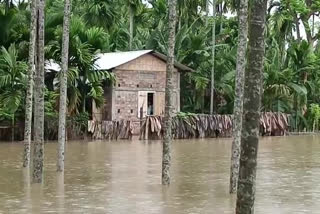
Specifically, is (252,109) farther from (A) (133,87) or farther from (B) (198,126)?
(A) (133,87)

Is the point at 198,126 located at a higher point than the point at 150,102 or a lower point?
lower

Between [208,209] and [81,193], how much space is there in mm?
2715

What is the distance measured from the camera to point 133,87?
104 ft

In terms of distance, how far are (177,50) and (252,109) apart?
30.2 m

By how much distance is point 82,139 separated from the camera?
2741 centimetres

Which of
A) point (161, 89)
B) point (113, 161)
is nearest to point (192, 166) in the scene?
point (113, 161)

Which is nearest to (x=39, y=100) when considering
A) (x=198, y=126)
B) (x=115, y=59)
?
(x=115, y=59)

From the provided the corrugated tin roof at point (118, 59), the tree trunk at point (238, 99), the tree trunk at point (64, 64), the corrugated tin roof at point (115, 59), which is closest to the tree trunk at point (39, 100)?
the tree trunk at point (64, 64)

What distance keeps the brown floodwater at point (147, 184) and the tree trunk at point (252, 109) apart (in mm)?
4433

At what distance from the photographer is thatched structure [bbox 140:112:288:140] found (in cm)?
2948

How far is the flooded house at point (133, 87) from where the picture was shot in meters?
31.0

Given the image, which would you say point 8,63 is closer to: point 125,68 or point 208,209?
point 125,68

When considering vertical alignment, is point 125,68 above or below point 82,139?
above

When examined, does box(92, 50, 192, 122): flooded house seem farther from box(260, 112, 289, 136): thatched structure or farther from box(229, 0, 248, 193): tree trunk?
box(229, 0, 248, 193): tree trunk
